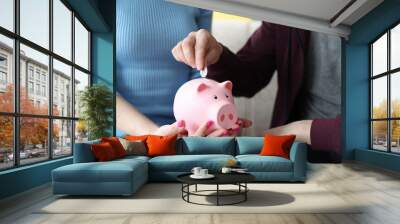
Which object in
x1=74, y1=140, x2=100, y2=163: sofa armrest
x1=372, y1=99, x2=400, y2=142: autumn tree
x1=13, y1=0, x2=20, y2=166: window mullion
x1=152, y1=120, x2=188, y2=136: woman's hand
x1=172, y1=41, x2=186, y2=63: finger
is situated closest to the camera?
x1=13, y1=0, x2=20, y2=166: window mullion

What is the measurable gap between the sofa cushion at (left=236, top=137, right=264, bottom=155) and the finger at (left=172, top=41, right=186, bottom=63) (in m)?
2.58

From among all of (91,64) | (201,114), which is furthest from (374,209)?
(91,64)

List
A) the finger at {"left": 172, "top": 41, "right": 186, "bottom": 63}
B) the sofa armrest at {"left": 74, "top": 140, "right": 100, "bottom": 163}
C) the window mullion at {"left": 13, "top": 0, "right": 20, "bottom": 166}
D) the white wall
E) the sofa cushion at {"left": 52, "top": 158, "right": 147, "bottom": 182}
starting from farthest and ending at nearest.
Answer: the white wall < the finger at {"left": 172, "top": 41, "right": 186, "bottom": 63} < the sofa armrest at {"left": 74, "top": 140, "right": 100, "bottom": 163} < the window mullion at {"left": 13, "top": 0, "right": 20, "bottom": 166} < the sofa cushion at {"left": 52, "top": 158, "right": 147, "bottom": 182}

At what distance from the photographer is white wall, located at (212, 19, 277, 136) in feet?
26.9

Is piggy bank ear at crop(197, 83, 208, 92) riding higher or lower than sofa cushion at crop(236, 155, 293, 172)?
higher

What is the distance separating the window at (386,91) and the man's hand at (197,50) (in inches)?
136

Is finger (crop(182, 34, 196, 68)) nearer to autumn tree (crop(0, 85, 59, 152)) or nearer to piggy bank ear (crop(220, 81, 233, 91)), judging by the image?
piggy bank ear (crop(220, 81, 233, 91))

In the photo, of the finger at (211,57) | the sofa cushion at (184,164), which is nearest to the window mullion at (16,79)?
the sofa cushion at (184,164)

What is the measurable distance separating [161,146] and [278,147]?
180cm

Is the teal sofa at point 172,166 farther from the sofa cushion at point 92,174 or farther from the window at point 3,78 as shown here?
the window at point 3,78

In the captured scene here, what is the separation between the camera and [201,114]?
287 inches

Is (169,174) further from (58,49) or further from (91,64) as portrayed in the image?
(91,64)

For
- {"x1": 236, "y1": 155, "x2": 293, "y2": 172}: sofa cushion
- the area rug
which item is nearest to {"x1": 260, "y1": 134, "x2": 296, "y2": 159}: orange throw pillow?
{"x1": 236, "y1": 155, "x2": 293, "y2": 172}: sofa cushion

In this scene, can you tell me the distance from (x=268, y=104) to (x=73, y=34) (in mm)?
4237
